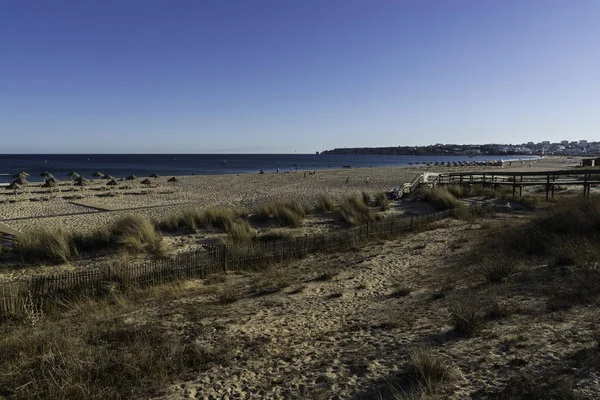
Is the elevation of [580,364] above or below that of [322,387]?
above

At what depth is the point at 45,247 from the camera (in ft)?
42.0

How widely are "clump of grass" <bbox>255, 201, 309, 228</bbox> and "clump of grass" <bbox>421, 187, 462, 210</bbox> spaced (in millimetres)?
6865

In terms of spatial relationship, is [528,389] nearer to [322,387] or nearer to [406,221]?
[322,387]

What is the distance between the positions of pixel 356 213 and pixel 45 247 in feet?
38.2

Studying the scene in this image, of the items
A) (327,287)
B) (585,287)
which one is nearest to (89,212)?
(327,287)

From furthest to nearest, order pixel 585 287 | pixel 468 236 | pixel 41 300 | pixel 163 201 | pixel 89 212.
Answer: pixel 163 201
pixel 89 212
pixel 468 236
pixel 41 300
pixel 585 287

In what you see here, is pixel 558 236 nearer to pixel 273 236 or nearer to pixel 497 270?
pixel 497 270

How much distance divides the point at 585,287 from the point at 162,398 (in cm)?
646

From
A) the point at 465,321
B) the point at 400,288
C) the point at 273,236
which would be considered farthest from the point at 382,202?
the point at 465,321

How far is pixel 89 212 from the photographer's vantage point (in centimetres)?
2461

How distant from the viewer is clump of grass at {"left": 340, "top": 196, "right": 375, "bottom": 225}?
59.3 ft

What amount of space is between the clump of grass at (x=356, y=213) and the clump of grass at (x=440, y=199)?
424 cm

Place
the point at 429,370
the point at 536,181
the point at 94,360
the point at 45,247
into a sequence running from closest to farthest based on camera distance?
the point at 429,370 < the point at 94,360 < the point at 45,247 < the point at 536,181

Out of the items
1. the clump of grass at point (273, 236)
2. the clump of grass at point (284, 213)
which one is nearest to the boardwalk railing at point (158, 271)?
the clump of grass at point (273, 236)
